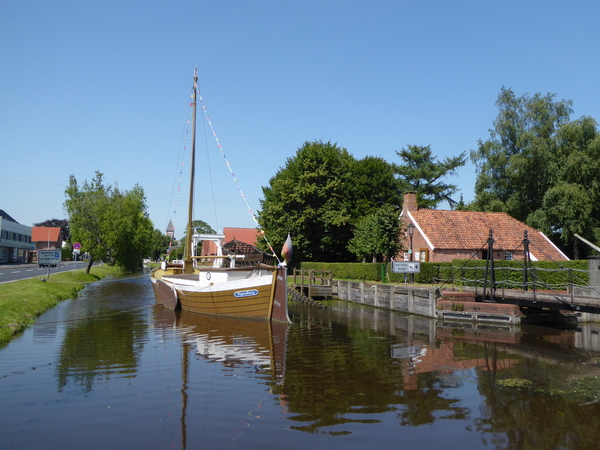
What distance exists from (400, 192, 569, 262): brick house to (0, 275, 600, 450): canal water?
17906 mm

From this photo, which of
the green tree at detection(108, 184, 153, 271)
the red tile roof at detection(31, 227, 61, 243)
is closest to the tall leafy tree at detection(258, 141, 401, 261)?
the green tree at detection(108, 184, 153, 271)

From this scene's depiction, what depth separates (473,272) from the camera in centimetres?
2675

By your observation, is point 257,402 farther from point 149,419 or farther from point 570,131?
point 570,131

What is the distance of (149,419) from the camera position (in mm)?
8188

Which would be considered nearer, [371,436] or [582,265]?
[371,436]

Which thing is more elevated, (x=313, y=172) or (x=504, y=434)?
(x=313, y=172)

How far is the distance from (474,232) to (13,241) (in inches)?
2815

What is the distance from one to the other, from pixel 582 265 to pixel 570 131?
68.1ft

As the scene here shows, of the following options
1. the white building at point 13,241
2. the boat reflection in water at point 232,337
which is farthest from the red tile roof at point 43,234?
the boat reflection in water at point 232,337

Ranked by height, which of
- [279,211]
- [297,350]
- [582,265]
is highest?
[279,211]

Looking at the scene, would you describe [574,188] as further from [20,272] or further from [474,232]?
[20,272]

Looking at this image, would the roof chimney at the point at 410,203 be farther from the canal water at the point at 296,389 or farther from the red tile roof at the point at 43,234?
the red tile roof at the point at 43,234

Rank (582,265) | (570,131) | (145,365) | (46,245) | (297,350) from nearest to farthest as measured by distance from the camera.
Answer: (145,365) < (297,350) < (582,265) < (570,131) < (46,245)

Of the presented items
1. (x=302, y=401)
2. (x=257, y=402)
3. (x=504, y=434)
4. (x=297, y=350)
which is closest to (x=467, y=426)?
(x=504, y=434)
